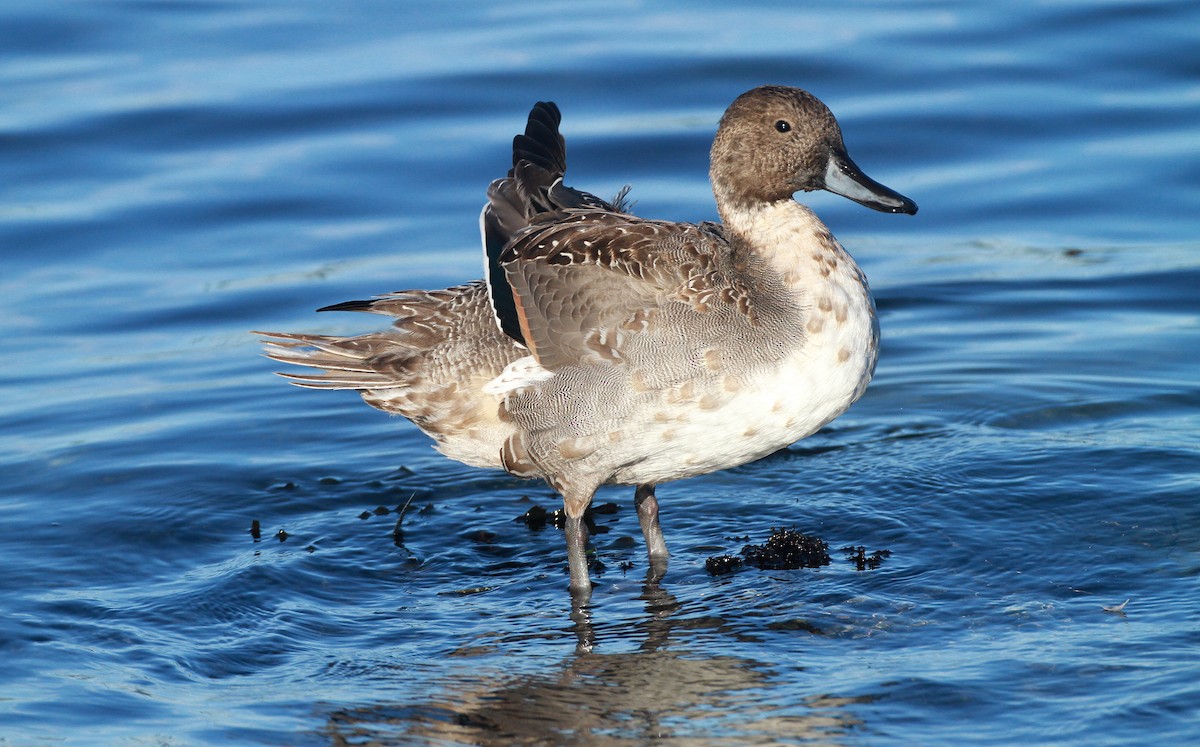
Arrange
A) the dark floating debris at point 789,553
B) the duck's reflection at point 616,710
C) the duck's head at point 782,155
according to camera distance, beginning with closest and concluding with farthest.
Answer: the duck's reflection at point 616,710 → the duck's head at point 782,155 → the dark floating debris at point 789,553

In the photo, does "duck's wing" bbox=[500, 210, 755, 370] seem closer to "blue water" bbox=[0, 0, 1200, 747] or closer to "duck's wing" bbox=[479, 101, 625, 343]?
"duck's wing" bbox=[479, 101, 625, 343]

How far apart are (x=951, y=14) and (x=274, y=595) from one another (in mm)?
10012

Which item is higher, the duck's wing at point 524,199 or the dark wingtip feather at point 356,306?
the duck's wing at point 524,199

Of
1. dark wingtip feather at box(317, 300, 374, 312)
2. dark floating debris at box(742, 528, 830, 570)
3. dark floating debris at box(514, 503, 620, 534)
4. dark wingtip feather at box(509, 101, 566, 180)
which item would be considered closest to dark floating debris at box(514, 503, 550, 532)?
dark floating debris at box(514, 503, 620, 534)

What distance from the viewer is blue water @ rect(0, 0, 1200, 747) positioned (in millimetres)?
5207

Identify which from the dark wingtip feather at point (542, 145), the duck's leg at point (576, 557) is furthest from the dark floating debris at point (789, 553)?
the dark wingtip feather at point (542, 145)

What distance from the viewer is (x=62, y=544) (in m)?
6.78

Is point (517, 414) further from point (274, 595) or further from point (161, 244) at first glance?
point (161, 244)

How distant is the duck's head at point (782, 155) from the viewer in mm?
5977

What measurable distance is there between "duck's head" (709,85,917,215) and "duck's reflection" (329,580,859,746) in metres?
1.85

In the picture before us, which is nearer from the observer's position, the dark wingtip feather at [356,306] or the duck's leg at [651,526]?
the duck's leg at [651,526]

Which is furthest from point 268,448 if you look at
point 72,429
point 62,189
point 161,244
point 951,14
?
point 951,14

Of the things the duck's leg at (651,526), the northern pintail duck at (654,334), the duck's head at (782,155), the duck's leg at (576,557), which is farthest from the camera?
the duck's leg at (651,526)

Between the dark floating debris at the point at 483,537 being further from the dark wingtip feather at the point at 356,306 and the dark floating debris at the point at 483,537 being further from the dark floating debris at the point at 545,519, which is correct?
the dark wingtip feather at the point at 356,306
